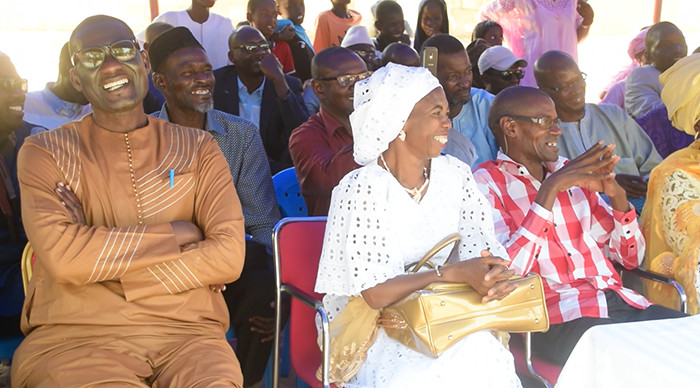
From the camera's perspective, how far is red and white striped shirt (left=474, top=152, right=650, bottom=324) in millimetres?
3291

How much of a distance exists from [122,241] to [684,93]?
2722mm

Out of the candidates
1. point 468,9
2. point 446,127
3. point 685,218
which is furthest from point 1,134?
point 468,9

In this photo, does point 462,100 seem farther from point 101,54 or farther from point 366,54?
point 101,54

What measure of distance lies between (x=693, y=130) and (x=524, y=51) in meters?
3.15

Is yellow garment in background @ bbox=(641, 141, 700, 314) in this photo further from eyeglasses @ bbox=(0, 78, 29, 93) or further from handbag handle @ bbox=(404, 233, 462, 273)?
eyeglasses @ bbox=(0, 78, 29, 93)

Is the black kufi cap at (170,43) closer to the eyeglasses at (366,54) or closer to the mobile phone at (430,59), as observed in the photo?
the mobile phone at (430,59)

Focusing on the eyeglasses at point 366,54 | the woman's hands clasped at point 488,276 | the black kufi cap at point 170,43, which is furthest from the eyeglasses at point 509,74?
the woman's hands clasped at point 488,276

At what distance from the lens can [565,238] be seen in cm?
349

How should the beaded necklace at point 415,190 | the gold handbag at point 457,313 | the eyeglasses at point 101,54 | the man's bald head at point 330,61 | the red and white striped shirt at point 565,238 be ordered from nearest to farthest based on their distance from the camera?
1. the gold handbag at point 457,313
2. the eyeglasses at point 101,54
3. the beaded necklace at point 415,190
4. the red and white striped shirt at point 565,238
5. the man's bald head at point 330,61

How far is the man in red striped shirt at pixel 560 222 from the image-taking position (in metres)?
3.28

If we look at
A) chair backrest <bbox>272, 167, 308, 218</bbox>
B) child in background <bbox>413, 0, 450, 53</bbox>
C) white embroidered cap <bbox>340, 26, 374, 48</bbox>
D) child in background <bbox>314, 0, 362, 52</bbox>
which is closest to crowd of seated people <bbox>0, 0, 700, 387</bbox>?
chair backrest <bbox>272, 167, 308, 218</bbox>

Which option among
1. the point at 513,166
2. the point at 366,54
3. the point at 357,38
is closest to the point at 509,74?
the point at 366,54

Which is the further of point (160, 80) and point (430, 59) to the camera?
point (160, 80)

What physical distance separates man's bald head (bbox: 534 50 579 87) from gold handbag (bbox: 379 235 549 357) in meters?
2.23
